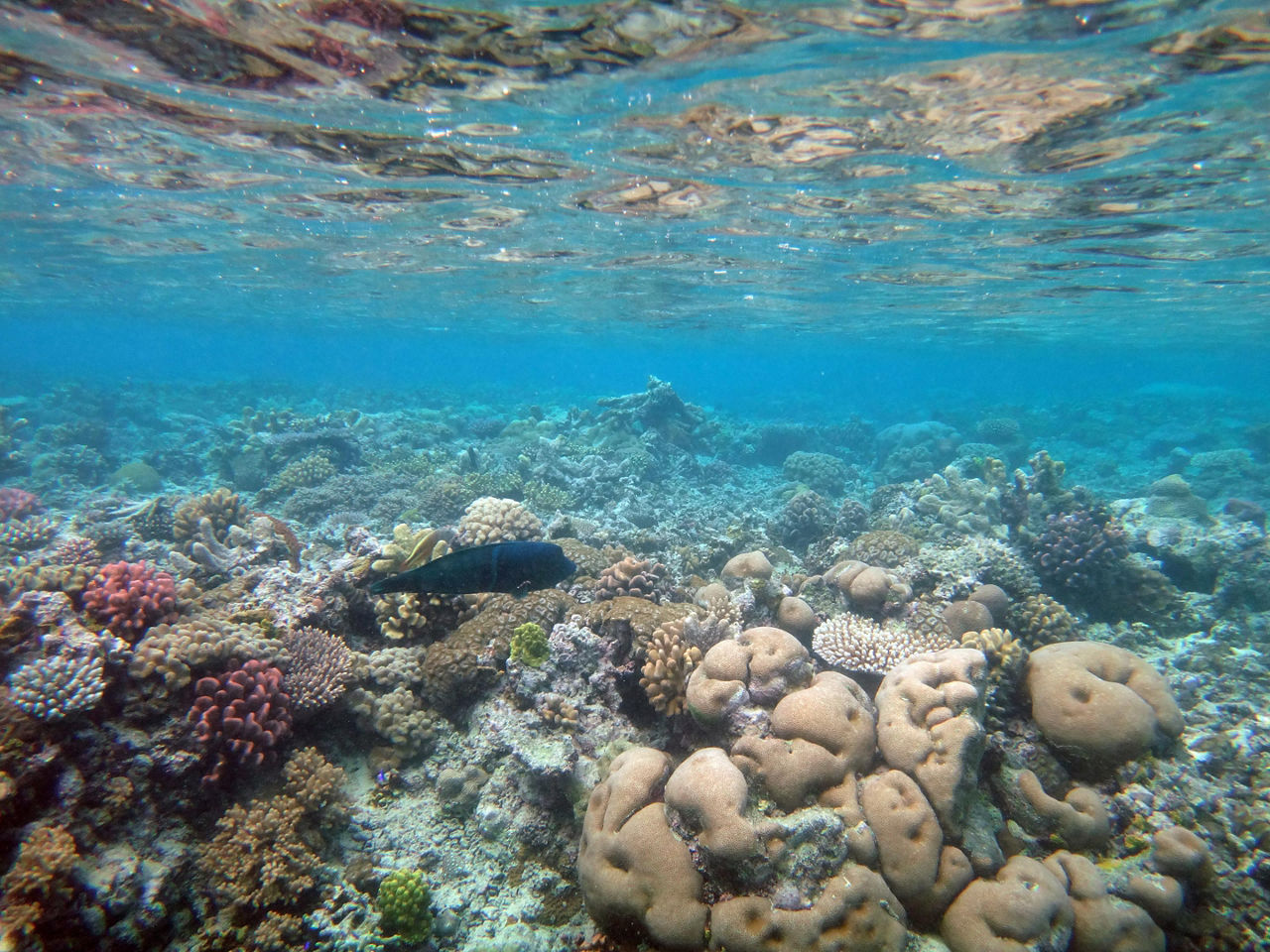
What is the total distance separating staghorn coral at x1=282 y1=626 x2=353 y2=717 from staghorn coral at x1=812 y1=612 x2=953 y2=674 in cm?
501

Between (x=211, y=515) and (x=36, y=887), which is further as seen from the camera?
(x=211, y=515)

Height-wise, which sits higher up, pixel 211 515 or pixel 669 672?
pixel 669 672

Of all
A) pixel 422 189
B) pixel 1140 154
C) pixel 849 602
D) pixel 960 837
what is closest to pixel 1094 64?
pixel 1140 154

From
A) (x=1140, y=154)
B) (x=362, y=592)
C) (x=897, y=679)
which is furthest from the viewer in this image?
(x=1140, y=154)

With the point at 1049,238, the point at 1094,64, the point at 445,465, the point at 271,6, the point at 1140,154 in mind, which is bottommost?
the point at 445,465

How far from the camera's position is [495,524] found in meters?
9.27

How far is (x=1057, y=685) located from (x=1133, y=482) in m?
24.5

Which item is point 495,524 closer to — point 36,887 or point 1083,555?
point 36,887

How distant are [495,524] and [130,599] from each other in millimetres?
4847

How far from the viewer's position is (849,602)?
7.76m

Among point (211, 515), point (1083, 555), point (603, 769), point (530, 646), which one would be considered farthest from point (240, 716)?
point (1083, 555)

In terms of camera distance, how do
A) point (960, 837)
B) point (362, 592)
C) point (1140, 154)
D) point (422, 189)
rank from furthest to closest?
point (422, 189) → point (1140, 154) → point (362, 592) → point (960, 837)

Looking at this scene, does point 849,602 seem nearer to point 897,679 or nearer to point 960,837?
point 897,679

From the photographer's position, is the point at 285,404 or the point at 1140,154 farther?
the point at 285,404
